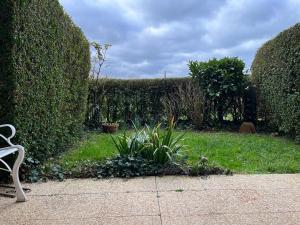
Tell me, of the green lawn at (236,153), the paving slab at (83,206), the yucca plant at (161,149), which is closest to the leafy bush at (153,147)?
the yucca plant at (161,149)

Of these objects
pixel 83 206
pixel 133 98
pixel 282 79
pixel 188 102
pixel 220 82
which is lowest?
pixel 83 206

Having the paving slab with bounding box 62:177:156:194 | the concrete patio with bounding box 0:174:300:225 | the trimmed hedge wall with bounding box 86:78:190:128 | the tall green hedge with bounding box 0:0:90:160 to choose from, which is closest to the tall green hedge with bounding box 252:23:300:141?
the trimmed hedge wall with bounding box 86:78:190:128

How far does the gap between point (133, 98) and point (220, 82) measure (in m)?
2.76

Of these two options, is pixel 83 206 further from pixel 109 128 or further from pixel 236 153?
pixel 109 128

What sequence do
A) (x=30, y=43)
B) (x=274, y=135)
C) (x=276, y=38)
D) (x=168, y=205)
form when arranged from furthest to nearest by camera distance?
(x=274, y=135), (x=276, y=38), (x=30, y=43), (x=168, y=205)

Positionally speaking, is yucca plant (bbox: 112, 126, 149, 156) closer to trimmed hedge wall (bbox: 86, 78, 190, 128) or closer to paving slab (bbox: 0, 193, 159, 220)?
paving slab (bbox: 0, 193, 159, 220)

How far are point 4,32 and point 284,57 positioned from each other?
5.86 metres

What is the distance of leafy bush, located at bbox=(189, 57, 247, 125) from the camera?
1038 centimetres

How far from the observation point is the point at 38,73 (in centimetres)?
495

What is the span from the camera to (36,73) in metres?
4.89

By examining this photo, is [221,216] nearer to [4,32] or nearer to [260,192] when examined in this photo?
[260,192]

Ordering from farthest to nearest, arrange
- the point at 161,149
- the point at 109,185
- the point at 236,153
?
1. the point at 236,153
2. the point at 161,149
3. the point at 109,185

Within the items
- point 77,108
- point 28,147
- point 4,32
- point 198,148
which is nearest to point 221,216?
point 28,147

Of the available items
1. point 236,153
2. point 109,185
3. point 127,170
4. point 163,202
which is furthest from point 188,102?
point 163,202
